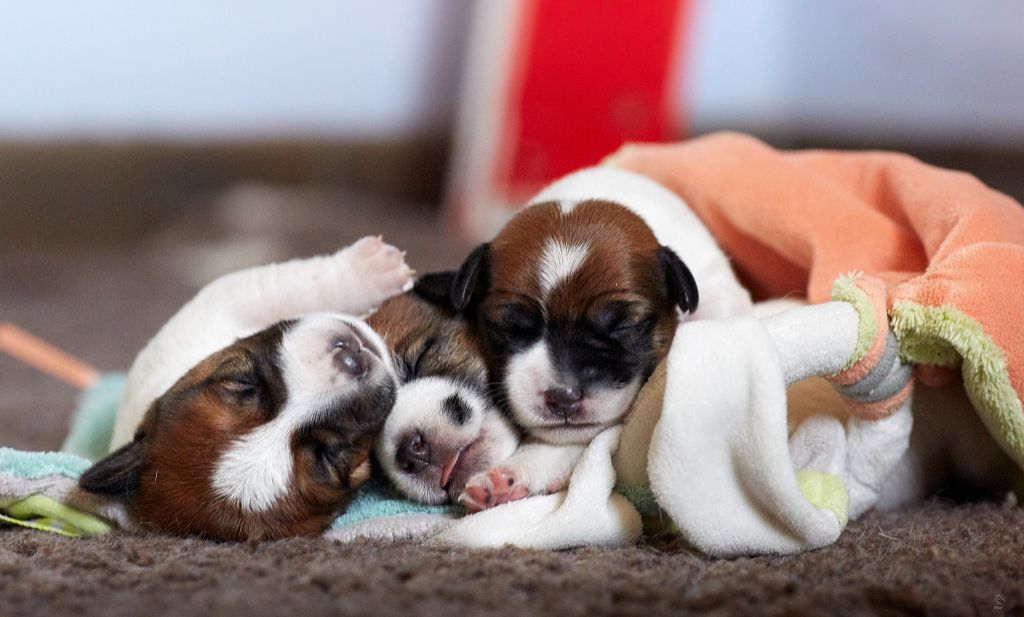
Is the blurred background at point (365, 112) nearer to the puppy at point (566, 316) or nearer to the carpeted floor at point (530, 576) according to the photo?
the puppy at point (566, 316)

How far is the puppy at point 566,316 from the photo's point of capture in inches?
59.9

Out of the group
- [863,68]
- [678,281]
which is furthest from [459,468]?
[863,68]

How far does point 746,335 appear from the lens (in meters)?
1.30

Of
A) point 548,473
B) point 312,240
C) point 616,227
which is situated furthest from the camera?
point 312,240

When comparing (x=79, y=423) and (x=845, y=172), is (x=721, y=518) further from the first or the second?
(x=79, y=423)

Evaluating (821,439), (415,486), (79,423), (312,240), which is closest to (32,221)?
(312,240)

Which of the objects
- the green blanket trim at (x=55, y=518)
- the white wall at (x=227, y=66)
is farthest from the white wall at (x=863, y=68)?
the green blanket trim at (x=55, y=518)

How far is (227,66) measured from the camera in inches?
178

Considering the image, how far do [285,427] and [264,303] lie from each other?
49 centimetres

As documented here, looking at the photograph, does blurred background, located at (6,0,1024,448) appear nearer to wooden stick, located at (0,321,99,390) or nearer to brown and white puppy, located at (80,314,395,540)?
wooden stick, located at (0,321,99,390)

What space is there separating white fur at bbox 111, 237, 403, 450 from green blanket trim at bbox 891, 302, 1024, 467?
0.82 metres

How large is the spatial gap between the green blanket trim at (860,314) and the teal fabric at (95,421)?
4.33 feet

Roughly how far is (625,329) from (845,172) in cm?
77

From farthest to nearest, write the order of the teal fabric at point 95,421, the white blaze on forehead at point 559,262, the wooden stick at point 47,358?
1. the wooden stick at point 47,358
2. the teal fabric at point 95,421
3. the white blaze on forehead at point 559,262
